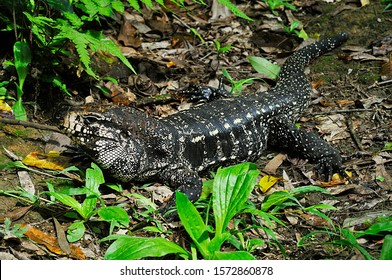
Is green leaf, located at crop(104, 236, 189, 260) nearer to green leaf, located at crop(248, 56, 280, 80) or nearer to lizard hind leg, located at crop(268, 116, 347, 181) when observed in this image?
lizard hind leg, located at crop(268, 116, 347, 181)

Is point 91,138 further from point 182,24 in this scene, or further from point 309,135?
point 182,24

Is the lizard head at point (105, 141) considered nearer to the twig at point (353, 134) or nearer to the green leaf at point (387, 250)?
the green leaf at point (387, 250)

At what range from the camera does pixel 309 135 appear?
27.1ft

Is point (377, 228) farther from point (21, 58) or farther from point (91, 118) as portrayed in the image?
point (21, 58)

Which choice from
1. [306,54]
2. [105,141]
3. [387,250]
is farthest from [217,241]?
[306,54]

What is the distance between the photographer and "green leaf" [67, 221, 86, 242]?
5617mm

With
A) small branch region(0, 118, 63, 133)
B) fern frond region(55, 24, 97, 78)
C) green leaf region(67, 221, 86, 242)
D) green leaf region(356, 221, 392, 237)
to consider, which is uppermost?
fern frond region(55, 24, 97, 78)

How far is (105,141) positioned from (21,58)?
1818 mm

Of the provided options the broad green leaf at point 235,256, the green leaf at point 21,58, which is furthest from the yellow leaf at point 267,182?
the green leaf at point 21,58

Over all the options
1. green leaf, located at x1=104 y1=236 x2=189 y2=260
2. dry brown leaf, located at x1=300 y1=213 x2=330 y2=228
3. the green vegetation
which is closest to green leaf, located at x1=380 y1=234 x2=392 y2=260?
the green vegetation

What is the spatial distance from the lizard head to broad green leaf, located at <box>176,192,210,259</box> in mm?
1452

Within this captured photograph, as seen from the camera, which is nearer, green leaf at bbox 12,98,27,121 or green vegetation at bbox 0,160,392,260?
green vegetation at bbox 0,160,392,260

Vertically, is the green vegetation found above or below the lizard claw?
above
